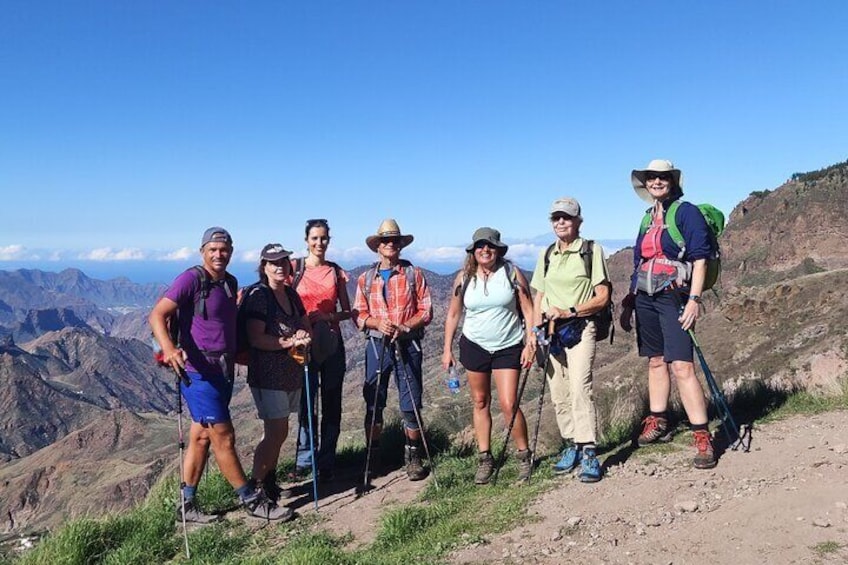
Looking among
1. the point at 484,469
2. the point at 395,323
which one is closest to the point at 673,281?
the point at 484,469

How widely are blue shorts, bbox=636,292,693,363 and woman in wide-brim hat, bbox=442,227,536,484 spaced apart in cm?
121

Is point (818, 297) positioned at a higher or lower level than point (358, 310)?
lower

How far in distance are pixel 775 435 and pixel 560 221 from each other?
11.2 ft

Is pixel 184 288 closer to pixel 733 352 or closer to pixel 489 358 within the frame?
pixel 489 358

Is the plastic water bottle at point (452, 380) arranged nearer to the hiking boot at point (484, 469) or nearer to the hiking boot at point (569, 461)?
the hiking boot at point (484, 469)

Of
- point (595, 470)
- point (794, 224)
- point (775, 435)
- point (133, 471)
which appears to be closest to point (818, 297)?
point (775, 435)

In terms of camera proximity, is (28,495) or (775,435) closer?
(775,435)

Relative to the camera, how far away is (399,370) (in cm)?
732

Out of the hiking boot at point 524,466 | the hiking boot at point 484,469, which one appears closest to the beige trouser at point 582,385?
the hiking boot at point 524,466

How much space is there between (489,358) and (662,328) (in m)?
A: 1.75

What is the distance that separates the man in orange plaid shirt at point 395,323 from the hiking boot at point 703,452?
2.92 m

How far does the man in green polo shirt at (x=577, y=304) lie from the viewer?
612 centimetres

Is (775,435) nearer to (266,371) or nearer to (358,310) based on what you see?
(358,310)

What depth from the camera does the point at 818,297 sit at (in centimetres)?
2542
